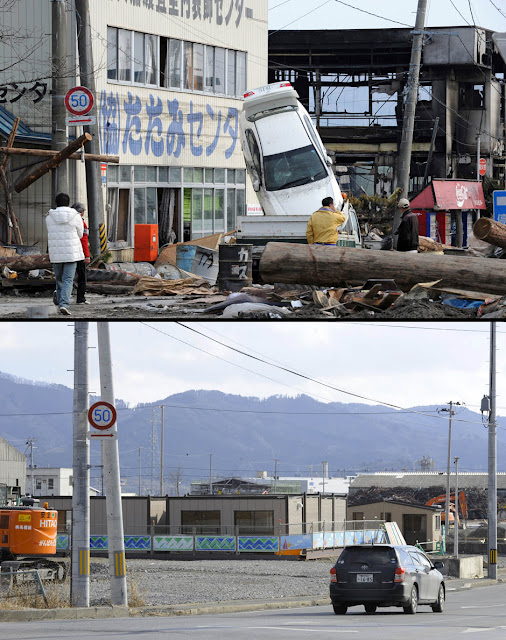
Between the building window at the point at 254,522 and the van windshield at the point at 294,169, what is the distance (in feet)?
81.4

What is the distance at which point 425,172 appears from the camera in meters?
54.0

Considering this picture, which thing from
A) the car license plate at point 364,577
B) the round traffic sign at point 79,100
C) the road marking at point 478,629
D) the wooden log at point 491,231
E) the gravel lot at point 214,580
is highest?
the round traffic sign at point 79,100

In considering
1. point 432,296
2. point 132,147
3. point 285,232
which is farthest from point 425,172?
point 432,296

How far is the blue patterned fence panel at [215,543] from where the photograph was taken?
43594mm

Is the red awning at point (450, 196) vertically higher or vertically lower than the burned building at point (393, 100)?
lower

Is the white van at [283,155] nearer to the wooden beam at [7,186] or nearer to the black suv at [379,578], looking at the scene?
the wooden beam at [7,186]

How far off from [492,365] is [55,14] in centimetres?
2247

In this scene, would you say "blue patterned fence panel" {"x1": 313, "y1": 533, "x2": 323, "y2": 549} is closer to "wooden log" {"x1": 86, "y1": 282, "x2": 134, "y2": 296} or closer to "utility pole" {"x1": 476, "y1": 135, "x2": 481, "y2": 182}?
"utility pole" {"x1": 476, "y1": 135, "x2": 481, "y2": 182}

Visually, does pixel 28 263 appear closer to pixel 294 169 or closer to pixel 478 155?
pixel 294 169

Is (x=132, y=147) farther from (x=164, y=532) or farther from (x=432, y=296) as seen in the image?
(x=164, y=532)

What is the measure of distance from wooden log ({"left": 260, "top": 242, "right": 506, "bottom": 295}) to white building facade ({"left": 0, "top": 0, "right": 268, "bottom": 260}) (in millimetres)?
14685

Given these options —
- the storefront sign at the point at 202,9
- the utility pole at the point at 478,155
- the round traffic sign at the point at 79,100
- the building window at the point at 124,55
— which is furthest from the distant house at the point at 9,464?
the round traffic sign at the point at 79,100

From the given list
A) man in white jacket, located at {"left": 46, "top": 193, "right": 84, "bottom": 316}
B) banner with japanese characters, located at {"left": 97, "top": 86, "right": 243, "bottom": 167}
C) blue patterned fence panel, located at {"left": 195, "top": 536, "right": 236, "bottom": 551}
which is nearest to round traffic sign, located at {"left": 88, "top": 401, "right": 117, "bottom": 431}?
man in white jacket, located at {"left": 46, "top": 193, "right": 84, "bottom": 316}

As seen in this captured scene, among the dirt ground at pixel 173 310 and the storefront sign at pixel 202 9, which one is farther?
the storefront sign at pixel 202 9
